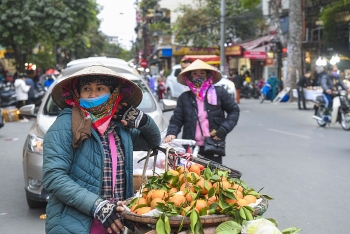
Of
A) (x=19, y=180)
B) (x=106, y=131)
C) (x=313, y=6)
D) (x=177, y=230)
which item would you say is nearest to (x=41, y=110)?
(x=19, y=180)

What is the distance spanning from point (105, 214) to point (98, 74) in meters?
0.75

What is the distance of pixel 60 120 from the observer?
313 cm

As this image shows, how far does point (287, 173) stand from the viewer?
961 cm

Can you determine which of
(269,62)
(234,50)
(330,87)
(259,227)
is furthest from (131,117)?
(269,62)

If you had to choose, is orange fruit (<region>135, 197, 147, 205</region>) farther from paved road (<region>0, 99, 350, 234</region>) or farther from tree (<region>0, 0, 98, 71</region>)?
tree (<region>0, 0, 98, 71</region>)

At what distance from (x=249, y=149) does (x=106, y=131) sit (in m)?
9.49

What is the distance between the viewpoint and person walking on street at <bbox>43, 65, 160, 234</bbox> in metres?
2.97

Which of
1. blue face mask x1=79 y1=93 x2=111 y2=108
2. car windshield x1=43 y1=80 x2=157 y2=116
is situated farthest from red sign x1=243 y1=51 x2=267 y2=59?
blue face mask x1=79 y1=93 x2=111 y2=108

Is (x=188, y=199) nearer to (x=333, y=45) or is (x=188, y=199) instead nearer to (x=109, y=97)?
(x=109, y=97)

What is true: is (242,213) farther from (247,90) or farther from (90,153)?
(247,90)

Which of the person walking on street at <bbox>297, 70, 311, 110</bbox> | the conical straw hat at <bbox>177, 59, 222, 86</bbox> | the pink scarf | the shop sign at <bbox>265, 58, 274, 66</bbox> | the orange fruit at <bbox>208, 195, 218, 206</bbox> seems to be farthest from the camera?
the shop sign at <bbox>265, 58, 274, 66</bbox>

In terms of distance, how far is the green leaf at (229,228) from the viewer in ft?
9.05

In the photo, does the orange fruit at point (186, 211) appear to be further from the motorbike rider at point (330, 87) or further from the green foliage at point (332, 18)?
the green foliage at point (332, 18)

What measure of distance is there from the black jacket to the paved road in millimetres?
1292
